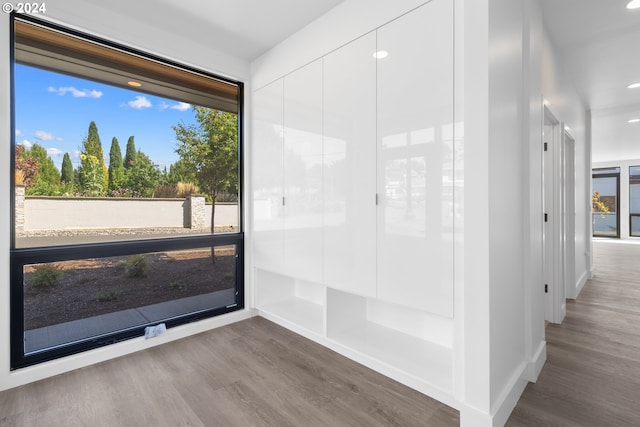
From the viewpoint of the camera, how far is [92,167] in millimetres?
2479

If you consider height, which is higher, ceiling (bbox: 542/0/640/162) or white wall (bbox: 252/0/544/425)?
ceiling (bbox: 542/0/640/162)

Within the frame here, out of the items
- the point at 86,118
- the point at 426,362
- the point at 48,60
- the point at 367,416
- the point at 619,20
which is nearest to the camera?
the point at 367,416

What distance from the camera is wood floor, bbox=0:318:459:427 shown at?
1781 millimetres

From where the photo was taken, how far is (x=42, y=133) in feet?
7.47

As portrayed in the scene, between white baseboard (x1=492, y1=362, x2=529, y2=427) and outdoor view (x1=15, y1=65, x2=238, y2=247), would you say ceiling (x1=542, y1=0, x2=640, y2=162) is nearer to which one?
white baseboard (x1=492, y1=362, x2=529, y2=427)

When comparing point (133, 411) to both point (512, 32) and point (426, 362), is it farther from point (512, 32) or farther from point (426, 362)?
point (512, 32)

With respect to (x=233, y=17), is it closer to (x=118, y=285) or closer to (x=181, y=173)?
(x=181, y=173)

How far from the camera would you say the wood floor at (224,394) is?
178 centimetres

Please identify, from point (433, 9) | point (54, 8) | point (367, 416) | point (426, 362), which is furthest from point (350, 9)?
point (367, 416)

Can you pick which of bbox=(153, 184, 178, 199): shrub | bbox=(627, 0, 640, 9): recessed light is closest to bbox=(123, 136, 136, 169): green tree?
bbox=(153, 184, 178, 199): shrub

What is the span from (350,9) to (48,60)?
7.60 feet

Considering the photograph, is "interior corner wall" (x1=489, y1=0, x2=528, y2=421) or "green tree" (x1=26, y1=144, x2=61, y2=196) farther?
"green tree" (x1=26, y1=144, x2=61, y2=196)

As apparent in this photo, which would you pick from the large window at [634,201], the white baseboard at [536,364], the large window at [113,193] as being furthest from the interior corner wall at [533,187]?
the large window at [634,201]

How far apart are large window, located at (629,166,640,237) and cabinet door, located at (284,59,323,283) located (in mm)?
12525
